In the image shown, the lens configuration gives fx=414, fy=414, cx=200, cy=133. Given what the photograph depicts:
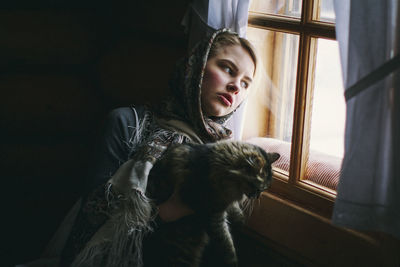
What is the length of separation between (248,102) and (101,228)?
0.71 m

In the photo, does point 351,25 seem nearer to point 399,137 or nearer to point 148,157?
point 399,137

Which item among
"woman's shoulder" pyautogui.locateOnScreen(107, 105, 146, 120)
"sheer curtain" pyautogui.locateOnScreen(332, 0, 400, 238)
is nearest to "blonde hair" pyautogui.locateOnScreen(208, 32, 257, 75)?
"woman's shoulder" pyautogui.locateOnScreen(107, 105, 146, 120)

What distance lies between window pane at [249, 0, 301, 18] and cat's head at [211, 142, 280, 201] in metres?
0.48

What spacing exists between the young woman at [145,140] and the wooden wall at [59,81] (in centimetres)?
40

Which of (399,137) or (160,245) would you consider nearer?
(399,137)

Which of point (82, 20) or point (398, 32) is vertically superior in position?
point (82, 20)

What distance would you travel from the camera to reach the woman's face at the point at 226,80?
1.23m

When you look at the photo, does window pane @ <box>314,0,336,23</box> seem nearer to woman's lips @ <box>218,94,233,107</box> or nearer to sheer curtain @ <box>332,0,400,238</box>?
sheer curtain @ <box>332,0,400,238</box>

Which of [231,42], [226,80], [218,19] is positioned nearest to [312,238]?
[226,80]

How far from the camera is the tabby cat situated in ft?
3.21

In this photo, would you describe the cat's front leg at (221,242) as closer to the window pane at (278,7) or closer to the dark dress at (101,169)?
the dark dress at (101,169)

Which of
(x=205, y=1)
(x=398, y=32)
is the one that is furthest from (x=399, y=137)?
(x=205, y=1)

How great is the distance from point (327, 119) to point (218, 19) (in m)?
0.52

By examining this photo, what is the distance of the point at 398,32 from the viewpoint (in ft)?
2.72
